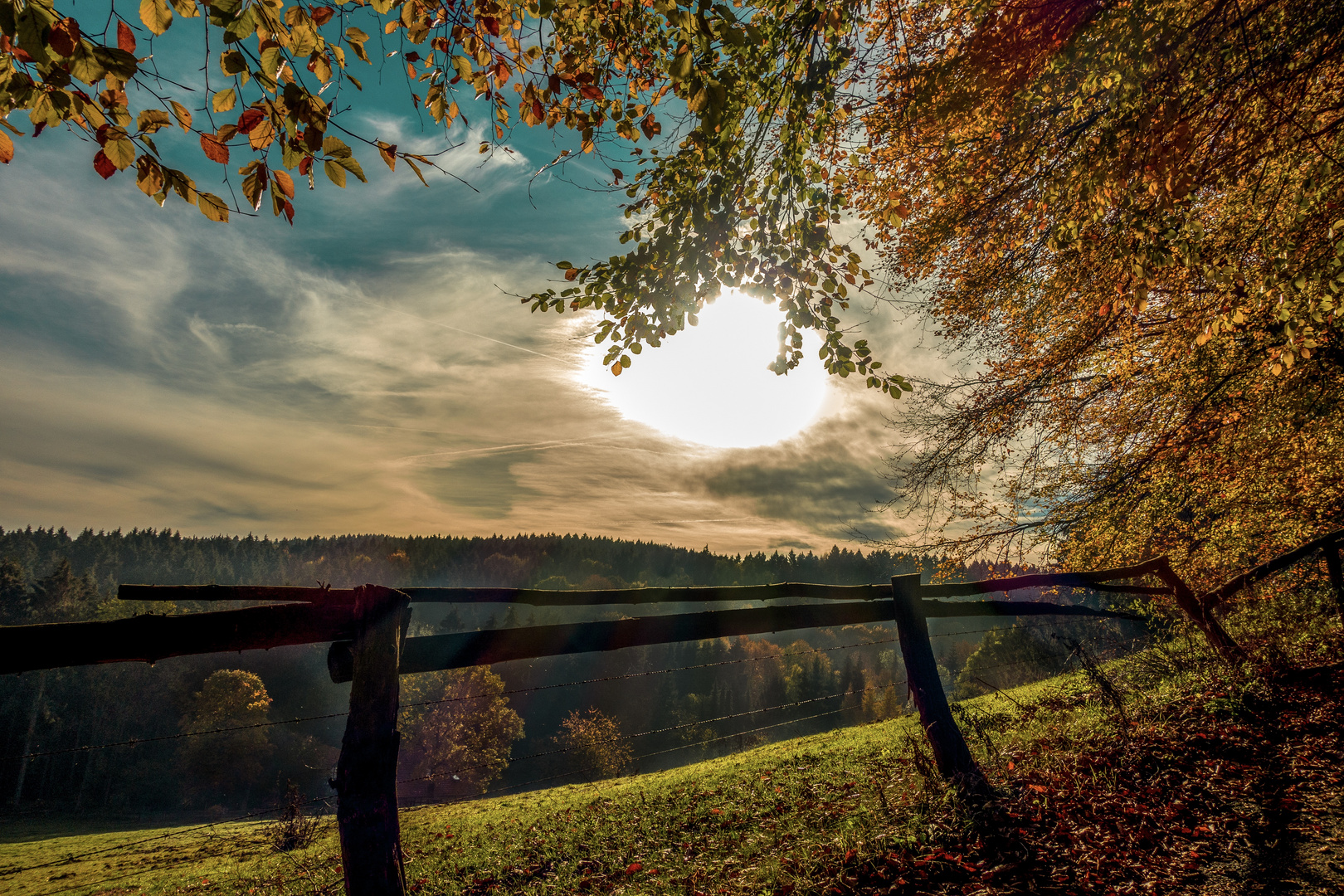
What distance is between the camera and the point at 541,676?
87.8 m

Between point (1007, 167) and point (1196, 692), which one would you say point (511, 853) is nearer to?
point (1196, 692)

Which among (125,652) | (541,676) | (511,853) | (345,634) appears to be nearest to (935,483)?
(511,853)

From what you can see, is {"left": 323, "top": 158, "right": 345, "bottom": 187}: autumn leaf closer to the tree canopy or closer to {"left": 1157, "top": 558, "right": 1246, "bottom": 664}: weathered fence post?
the tree canopy

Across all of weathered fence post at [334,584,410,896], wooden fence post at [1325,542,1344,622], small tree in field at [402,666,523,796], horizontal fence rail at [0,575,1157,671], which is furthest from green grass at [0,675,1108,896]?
small tree in field at [402,666,523,796]

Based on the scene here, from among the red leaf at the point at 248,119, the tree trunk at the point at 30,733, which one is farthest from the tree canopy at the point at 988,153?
the tree trunk at the point at 30,733

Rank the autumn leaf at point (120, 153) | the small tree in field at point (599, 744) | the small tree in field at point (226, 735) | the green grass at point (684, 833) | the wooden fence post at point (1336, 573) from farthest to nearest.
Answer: the small tree in field at point (599, 744)
the small tree in field at point (226, 735)
the wooden fence post at point (1336, 573)
the green grass at point (684, 833)
the autumn leaf at point (120, 153)

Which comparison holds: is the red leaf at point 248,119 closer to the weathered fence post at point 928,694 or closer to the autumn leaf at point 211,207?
the autumn leaf at point 211,207

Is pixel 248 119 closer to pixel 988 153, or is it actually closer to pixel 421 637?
pixel 421 637

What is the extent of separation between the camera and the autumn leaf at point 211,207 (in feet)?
7.66

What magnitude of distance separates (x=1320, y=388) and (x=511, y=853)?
1269 cm

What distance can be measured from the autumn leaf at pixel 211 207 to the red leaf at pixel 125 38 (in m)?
0.52

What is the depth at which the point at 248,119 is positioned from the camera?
2.33 metres

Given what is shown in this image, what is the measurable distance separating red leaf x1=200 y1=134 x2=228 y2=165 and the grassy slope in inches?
187

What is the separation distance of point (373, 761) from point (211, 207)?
268 cm
